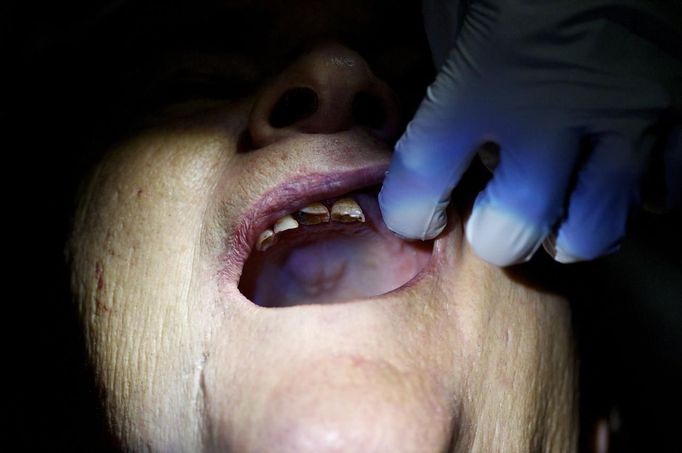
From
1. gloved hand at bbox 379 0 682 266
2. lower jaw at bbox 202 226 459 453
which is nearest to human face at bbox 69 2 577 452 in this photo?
lower jaw at bbox 202 226 459 453

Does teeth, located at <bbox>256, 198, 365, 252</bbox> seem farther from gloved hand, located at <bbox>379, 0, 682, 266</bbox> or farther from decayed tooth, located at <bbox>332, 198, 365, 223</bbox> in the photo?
gloved hand, located at <bbox>379, 0, 682, 266</bbox>

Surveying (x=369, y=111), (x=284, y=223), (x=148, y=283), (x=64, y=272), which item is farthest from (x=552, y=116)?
(x=64, y=272)

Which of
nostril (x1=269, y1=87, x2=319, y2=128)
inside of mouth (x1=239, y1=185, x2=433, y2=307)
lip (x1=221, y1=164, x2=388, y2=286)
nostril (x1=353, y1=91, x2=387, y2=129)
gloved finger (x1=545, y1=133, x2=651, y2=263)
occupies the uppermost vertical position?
nostril (x1=269, y1=87, x2=319, y2=128)

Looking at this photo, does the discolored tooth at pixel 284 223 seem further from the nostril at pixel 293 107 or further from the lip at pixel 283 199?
the nostril at pixel 293 107

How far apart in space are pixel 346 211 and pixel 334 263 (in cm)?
15

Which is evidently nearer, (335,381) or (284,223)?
(335,381)

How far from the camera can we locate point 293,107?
0.92 m

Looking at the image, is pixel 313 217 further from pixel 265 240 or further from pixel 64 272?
pixel 64 272

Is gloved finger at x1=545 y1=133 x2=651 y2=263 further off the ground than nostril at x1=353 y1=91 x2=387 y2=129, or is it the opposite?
nostril at x1=353 y1=91 x2=387 y2=129

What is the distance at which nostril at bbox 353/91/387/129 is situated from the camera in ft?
2.89

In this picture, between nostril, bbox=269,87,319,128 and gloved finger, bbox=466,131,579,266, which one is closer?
gloved finger, bbox=466,131,579,266

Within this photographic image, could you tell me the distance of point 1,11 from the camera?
39.4 inches

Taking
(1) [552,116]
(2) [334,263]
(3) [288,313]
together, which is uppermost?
(1) [552,116]

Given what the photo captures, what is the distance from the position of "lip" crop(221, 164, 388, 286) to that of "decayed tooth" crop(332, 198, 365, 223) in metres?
0.06
